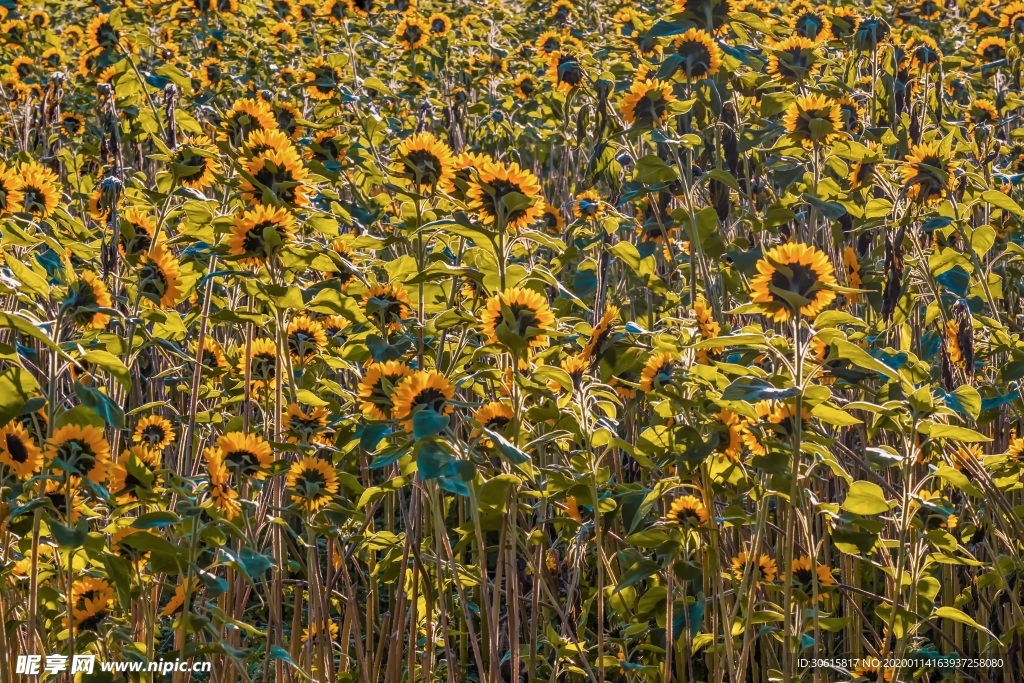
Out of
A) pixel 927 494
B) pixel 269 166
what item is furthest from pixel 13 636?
pixel 927 494

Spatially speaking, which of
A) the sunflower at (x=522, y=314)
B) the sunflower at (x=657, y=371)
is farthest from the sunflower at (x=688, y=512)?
the sunflower at (x=522, y=314)

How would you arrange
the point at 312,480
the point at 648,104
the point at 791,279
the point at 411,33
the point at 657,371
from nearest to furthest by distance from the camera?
1. the point at 791,279
2. the point at 657,371
3. the point at 312,480
4. the point at 648,104
5. the point at 411,33

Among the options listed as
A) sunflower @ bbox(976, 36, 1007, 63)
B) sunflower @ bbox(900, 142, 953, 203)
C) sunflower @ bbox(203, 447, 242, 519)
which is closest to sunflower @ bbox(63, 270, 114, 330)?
sunflower @ bbox(203, 447, 242, 519)

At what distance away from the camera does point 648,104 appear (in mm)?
2146

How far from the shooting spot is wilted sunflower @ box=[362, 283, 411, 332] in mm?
1820

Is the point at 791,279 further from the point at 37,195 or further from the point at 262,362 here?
the point at 37,195

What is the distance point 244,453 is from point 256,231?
1.19 feet

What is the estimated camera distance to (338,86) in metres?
3.07

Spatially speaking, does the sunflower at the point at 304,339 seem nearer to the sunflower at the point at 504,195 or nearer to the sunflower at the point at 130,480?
the sunflower at the point at 130,480

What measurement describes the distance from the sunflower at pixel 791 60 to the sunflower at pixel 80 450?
1.76 metres

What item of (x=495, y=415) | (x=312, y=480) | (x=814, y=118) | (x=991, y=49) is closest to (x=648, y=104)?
(x=814, y=118)

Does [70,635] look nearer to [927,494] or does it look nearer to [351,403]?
[351,403]

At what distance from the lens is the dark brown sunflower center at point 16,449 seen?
161cm

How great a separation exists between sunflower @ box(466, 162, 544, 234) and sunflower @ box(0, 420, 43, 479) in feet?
2.61
